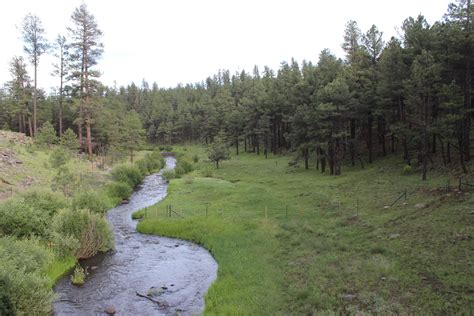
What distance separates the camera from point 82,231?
1040 inches

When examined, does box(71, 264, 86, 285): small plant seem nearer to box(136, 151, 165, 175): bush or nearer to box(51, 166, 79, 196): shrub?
box(51, 166, 79, 196): shrub

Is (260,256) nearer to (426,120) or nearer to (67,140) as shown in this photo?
(426,120)

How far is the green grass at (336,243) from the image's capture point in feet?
55.5

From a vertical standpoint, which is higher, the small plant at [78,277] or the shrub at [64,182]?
the shrub at [64,182]

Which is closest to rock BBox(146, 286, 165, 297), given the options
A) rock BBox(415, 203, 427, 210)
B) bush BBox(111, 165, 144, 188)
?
rock BBox(415, 203, 427, 210)

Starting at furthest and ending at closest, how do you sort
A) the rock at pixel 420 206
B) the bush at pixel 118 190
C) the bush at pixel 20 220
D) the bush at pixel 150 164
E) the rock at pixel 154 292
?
1. the bush at pixel 150 164
2. the bush at pixel 118 190
3. the rock at pixel 420 206
4. the bush at pixel 20 220
5. the rock at pixel 154 292

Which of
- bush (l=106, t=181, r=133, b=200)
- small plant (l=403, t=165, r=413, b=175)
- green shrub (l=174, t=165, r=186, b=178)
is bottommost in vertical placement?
bush (l=106, t=181, r=133, b=200)

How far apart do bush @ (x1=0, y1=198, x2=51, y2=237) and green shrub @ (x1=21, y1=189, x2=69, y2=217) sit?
75.7 inches

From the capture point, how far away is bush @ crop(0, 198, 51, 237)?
22953 millimetres

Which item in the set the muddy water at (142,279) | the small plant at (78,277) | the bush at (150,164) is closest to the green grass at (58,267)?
the muddy water at (142,279)

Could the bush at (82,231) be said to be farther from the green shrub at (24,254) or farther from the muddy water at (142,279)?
the green shrub at (24,254)

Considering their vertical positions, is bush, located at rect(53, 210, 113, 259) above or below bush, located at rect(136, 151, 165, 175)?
below

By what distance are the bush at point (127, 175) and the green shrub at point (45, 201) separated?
2185cm

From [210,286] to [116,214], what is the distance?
20884mm
